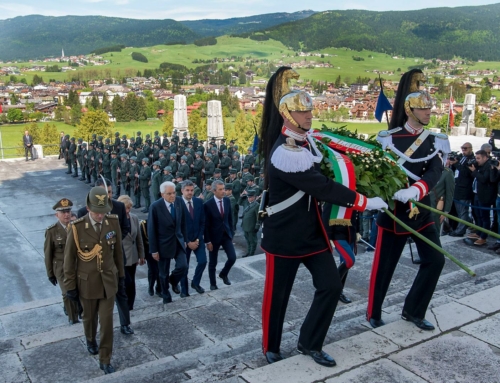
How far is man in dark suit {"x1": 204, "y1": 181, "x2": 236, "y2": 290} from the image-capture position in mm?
6691

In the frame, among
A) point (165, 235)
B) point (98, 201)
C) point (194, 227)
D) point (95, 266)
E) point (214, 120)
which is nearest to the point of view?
point (98, 201)

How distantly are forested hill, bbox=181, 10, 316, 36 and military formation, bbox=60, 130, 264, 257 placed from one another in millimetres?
70477

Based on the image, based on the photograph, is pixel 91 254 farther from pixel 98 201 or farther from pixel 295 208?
pixel 295 208

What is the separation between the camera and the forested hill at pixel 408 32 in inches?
2040

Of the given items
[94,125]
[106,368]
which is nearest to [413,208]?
[106,368]

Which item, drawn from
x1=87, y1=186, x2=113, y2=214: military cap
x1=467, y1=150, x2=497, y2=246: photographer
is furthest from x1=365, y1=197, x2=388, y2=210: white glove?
x1=467, y1=150, x2=497, y2=246: photographer

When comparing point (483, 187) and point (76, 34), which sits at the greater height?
point (76, 34)

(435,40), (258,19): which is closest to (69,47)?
(258,19)

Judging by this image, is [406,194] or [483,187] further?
[483,187]

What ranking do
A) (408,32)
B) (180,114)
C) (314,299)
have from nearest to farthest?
(314,299)
(180,114)
(408,32)

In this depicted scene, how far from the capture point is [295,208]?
3182mm

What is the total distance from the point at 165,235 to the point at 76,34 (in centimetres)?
13572

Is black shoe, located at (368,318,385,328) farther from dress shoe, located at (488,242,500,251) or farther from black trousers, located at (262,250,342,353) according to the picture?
dress shoe, located at (488,242,500,251)

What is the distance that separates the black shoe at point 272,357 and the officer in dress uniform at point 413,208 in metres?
0.95
